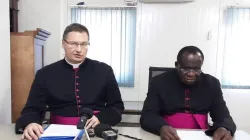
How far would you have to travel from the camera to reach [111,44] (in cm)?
311

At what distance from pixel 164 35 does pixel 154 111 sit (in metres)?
1.79

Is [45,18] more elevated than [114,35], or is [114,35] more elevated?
[45,18]

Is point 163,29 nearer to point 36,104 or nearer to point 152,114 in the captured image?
point 152,114

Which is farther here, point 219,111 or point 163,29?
point 163,29

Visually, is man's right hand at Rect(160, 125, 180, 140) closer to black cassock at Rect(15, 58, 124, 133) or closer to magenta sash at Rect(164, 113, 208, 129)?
magenta sash at Rect(164, 113, 208, 129)

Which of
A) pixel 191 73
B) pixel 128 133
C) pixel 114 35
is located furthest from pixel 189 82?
pixel 114 35

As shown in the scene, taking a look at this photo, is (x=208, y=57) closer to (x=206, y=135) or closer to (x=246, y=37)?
(x=246, y=37)

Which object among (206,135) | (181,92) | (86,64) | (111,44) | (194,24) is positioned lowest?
(206,135)

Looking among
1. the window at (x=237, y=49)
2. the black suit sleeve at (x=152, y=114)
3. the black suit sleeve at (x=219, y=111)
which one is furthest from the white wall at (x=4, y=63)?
the window at (x=237, y=49)

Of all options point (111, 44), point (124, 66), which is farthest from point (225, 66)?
point (111, 44)

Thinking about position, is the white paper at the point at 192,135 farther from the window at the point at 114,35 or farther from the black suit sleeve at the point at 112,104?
the window at the point at 114,35

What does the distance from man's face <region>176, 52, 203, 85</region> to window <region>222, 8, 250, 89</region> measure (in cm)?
183

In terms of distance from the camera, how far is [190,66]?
1.39 meters

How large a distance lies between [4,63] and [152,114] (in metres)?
1.74
